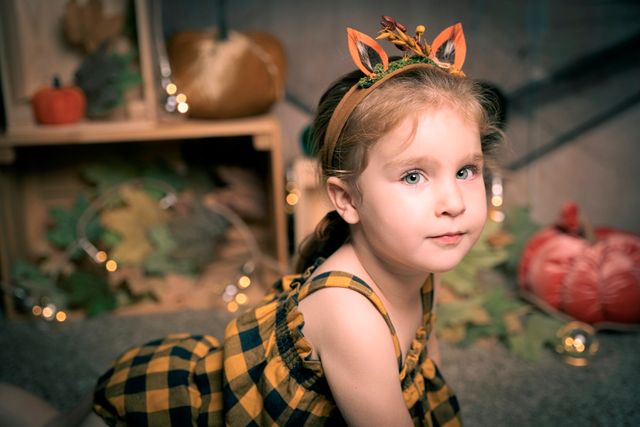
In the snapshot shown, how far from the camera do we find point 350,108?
0.91m

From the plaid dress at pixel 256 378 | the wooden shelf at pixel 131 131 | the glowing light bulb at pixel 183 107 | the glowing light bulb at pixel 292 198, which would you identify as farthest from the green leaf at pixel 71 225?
the plaid dress at pixel 256 378

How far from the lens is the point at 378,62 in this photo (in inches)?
36.4

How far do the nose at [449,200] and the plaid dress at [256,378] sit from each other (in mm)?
153

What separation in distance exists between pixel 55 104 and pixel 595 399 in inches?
58.0

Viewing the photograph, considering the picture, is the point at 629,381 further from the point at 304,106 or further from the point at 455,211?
the point at 304,106

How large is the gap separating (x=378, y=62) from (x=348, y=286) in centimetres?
30

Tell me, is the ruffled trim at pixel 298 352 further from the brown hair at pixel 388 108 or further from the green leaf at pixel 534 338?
the green leaf at pixel 534 338

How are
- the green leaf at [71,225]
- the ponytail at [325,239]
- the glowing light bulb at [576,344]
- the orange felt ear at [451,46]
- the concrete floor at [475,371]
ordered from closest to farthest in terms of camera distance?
the orange felt ear at [451,46] → the ponytail at [325,239] → the concrete floor at [475,371] → the glowing light bulb at [576,344] → the green leaf at [71,225]

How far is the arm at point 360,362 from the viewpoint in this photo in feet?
2.90

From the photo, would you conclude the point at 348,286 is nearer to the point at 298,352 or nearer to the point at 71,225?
the point at 298,352

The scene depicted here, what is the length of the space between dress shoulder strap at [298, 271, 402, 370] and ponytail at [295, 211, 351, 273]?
14 cm

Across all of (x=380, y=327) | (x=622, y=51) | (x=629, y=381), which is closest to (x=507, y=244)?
(x=629, y=381)

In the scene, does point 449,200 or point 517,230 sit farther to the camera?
point 517,230

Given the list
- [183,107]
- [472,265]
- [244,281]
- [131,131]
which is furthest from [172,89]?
[472,265]
